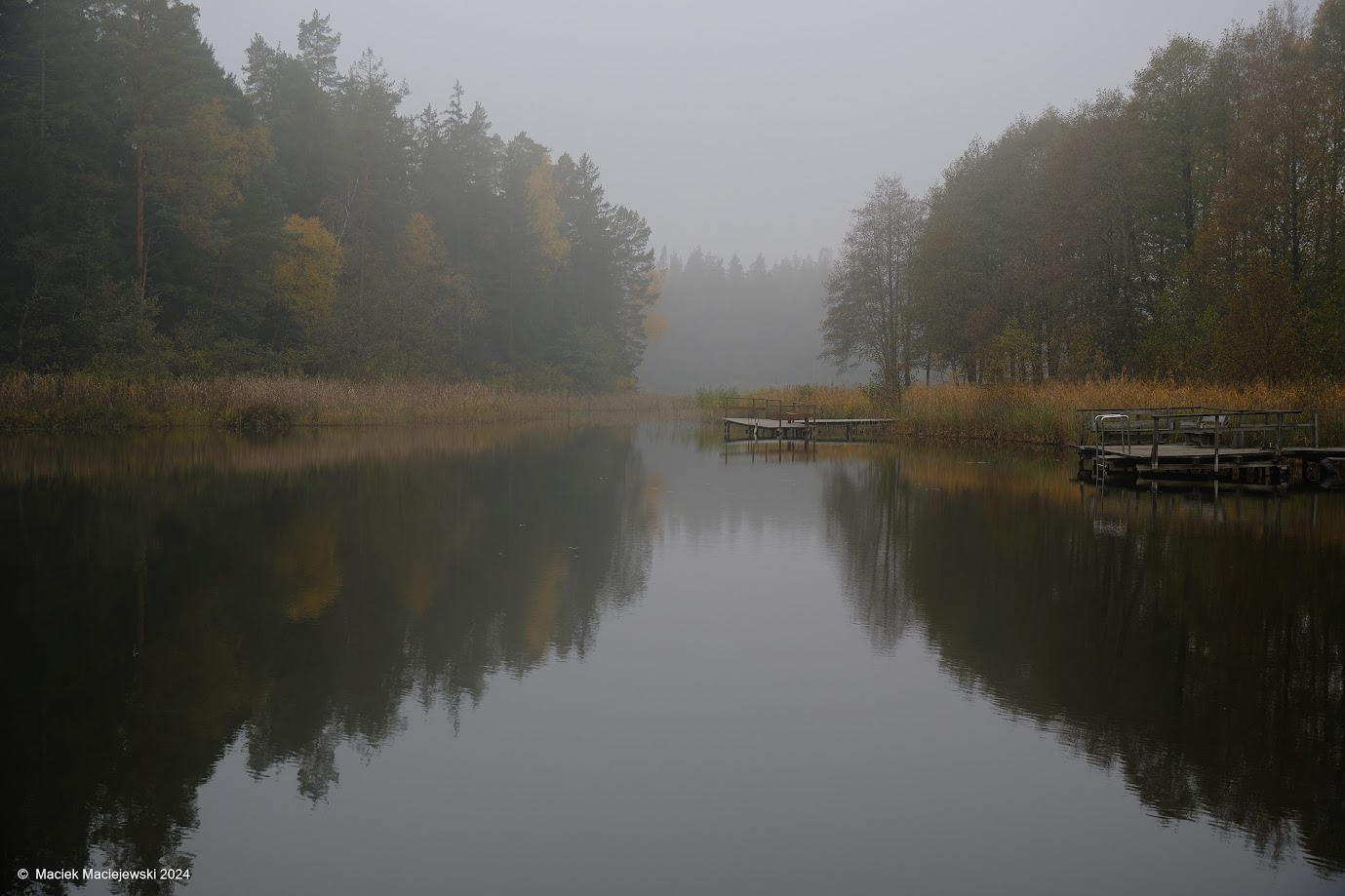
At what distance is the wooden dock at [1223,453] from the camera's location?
2027 cm

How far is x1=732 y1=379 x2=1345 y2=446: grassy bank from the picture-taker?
25016 millimetres

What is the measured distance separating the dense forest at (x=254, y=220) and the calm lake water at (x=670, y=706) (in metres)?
24.1


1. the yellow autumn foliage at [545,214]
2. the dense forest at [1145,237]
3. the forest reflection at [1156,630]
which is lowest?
the forest reflection at [1156,630]

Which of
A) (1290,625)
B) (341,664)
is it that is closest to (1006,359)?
(1290,625)

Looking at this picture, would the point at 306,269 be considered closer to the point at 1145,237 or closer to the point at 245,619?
the point at 1145,237

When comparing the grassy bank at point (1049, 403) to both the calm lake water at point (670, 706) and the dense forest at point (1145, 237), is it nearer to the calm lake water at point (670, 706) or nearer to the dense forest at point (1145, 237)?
the dense forest at point (1145, 237)

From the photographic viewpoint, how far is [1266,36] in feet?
119

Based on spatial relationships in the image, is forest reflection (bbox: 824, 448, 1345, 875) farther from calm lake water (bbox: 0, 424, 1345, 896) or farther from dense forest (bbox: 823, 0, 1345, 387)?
dense forest (bbox: 823, 0, 1345, 387)

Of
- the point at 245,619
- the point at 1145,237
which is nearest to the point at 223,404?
the point at 245,619

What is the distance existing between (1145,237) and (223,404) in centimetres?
3717

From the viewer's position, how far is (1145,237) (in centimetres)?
4200

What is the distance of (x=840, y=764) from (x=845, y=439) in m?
32.8

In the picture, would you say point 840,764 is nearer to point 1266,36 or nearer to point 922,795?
point 922,795

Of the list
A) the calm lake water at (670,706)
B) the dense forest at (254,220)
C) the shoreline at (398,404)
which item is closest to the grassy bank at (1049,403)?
the shoreline at (398,404)
